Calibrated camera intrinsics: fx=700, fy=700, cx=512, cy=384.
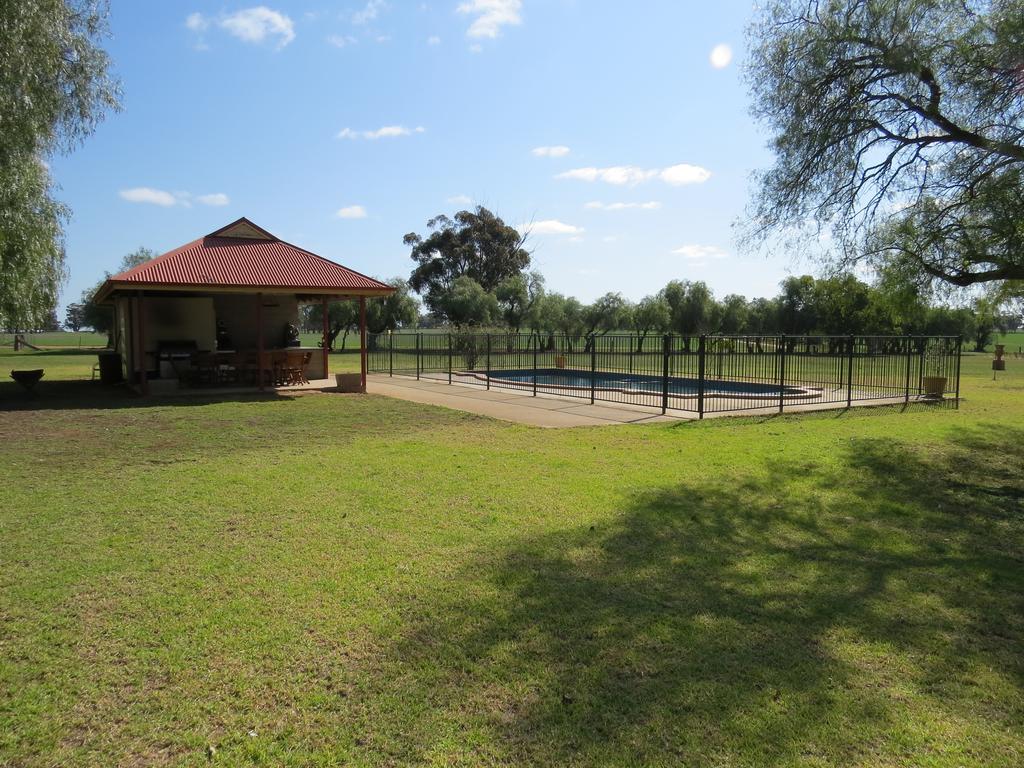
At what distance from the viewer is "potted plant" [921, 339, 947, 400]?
16734mm

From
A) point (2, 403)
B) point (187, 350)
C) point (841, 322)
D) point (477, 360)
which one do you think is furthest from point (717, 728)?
point (841, 322)

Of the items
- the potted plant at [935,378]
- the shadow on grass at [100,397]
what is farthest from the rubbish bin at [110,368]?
the potted plant at [935,378]

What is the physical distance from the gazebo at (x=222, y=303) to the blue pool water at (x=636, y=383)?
5.84 meters

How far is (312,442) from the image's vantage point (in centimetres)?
1020

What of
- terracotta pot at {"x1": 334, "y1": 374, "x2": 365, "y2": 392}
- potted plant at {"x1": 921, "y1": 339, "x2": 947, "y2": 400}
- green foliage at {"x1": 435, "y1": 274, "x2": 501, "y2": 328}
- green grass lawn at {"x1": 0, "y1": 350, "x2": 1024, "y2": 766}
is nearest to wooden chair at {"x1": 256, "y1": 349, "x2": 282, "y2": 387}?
terracotta pot at {"x1": 334, "y1": 374, "x2": 365, "y2": 392}

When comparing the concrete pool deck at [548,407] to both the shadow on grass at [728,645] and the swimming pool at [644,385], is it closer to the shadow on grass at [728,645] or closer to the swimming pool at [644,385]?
the swimming pool at [644,385]

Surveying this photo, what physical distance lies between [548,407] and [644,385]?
6.25 m

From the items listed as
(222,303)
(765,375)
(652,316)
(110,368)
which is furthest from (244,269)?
(652,316)

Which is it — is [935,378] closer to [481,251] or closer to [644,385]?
[644,385]

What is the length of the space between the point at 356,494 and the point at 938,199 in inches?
376

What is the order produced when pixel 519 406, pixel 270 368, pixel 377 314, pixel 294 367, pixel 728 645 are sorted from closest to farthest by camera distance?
pixel 728 645 → pixel 519 406 → pixel 270 368 → pixel 294 367 → pixel 377 314

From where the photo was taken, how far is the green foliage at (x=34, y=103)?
9.38 meters

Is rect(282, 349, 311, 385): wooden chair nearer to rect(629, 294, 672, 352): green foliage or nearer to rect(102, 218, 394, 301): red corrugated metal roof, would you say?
rect(102, 218, 394, 301): red corrugated metal roof

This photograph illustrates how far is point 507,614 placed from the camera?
411 centimetres
